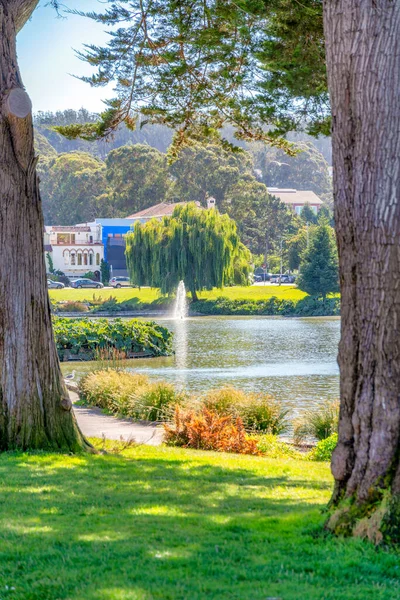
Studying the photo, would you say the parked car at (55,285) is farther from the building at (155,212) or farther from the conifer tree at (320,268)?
the conifer tree at (320,268)

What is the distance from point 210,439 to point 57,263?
80.9 meters

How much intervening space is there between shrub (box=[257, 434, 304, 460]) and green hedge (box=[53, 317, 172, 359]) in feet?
54.6

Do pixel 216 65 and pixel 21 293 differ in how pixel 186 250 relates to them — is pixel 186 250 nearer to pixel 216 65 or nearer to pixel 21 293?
pixel 216 65

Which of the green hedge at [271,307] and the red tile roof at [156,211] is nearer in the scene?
the green hedge at [271,307]

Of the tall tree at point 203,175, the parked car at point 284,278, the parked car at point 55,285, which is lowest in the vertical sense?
the parked car at point 55,285

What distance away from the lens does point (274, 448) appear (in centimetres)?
1147

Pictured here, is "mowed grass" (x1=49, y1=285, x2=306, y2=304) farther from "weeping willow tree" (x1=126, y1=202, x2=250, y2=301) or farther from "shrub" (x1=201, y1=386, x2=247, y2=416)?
"shrub" (x1=201, y1=386, x2=247, y2=416)

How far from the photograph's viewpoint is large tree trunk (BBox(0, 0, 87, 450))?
8.62 m

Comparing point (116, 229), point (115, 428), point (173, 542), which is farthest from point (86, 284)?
point (173, 542)

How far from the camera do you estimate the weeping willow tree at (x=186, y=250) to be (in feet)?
174

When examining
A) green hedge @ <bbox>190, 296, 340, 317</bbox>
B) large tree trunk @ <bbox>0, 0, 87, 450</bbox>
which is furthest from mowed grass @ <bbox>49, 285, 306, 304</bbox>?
large tree trunk @ <bbox>0, 0, 87, 450</bbox>

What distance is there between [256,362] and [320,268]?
3276cm

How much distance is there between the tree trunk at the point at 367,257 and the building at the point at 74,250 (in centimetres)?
8426

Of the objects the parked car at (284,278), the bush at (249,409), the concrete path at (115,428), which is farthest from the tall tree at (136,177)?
the bush at (249,409)
